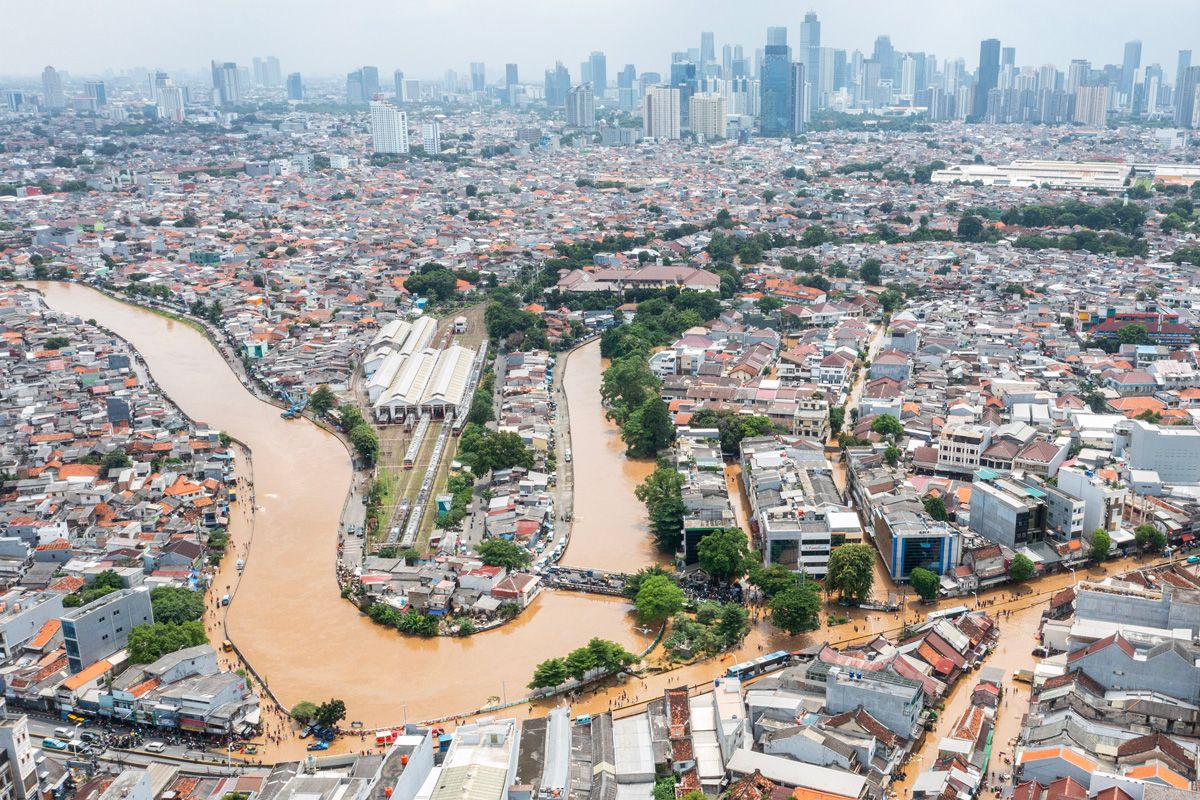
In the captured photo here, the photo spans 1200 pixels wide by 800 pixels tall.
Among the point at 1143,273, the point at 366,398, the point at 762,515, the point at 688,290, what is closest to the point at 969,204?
the point at 1143,273

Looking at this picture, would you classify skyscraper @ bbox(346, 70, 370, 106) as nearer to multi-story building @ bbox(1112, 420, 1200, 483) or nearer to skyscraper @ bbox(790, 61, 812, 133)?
skyscraper @ bbox(790, 61, 812, 133)

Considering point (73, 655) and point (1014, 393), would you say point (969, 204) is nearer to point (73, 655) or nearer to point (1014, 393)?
point (1014, 393)

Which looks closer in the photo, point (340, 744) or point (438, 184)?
point (340, 744)

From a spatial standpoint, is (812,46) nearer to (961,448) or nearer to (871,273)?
(871,273)

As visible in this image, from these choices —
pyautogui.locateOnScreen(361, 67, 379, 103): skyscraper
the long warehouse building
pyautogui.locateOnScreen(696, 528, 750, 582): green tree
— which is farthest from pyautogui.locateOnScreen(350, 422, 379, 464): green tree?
pyautogui.locateOnScreen(361, 67, 379, 103): skyscraper

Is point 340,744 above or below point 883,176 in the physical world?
below

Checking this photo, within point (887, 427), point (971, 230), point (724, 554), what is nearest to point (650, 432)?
point (887, 427)

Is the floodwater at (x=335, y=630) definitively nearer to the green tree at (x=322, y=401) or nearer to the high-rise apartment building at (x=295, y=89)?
the green tree at (x=322, y=401)
